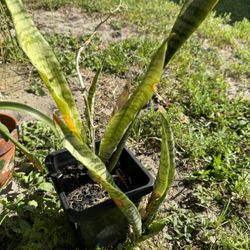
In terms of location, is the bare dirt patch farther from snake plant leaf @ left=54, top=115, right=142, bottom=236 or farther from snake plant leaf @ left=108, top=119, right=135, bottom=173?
snake plant leaf @ left=54, top=115, right=142, bottom=236

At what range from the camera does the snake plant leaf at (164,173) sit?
4.21ft

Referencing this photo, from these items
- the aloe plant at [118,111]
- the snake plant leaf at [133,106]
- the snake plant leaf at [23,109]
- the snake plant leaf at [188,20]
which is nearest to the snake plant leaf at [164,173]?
the aloe plant at [118,111]

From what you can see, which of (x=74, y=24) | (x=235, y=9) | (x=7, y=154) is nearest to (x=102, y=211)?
(x=7, y=154)

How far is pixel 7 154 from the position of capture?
177 centimetres

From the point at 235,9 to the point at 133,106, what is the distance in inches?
204

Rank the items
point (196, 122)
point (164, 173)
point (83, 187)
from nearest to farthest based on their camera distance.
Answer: point (164, 173) < point (83, 187) < point (196, 122)

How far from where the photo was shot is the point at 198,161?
224 centimetres

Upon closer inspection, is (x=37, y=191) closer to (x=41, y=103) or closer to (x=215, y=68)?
(x=41, y=103)

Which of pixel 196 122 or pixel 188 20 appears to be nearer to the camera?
pixel 188 20

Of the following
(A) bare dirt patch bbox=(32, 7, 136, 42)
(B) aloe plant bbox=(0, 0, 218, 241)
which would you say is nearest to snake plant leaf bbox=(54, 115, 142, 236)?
(B) aloe plant bbox=(0, 0, 218, 241)

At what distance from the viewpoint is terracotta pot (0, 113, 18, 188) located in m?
1.73

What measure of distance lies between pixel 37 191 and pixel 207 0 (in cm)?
131

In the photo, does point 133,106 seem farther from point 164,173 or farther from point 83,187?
point 83,187

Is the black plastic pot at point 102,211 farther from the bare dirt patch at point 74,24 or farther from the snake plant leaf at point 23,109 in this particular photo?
the bare dirt patch at point 74,24
